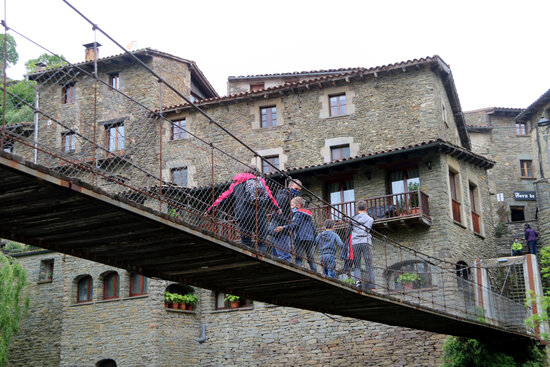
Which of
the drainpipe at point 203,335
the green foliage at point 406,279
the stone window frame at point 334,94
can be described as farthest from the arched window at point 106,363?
the green foliage at point 406,279

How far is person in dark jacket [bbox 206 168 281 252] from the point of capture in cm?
1013

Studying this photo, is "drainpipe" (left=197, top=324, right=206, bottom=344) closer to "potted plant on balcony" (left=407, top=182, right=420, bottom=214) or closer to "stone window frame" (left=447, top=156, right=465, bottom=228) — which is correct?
"potted plant on balcony" (left=407, top=182, right=420, bottom=214)

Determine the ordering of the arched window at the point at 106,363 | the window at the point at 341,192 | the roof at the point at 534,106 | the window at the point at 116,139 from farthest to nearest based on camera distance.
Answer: the roof at the point at 534,106, the arched window at the point at 106,363, the window at the point at 341,192, the window at the point at 116,139

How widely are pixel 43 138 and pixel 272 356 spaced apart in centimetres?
1631

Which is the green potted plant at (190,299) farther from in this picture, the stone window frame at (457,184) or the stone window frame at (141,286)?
the stone window frame at (457,184)

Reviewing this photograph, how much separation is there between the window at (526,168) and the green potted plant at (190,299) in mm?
23953

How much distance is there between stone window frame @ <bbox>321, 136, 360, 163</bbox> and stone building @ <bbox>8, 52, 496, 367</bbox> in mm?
40

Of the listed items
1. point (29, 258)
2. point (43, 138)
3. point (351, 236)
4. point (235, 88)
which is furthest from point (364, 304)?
point (235, 88)

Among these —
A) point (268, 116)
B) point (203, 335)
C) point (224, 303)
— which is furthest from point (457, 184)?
point (203, 335)

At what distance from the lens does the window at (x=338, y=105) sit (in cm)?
2762

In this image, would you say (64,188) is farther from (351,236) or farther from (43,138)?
(351,236)

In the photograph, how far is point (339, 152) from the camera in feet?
89.4

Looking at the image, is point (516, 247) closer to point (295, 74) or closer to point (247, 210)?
point (295, 74)

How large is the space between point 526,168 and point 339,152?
65.2ft
